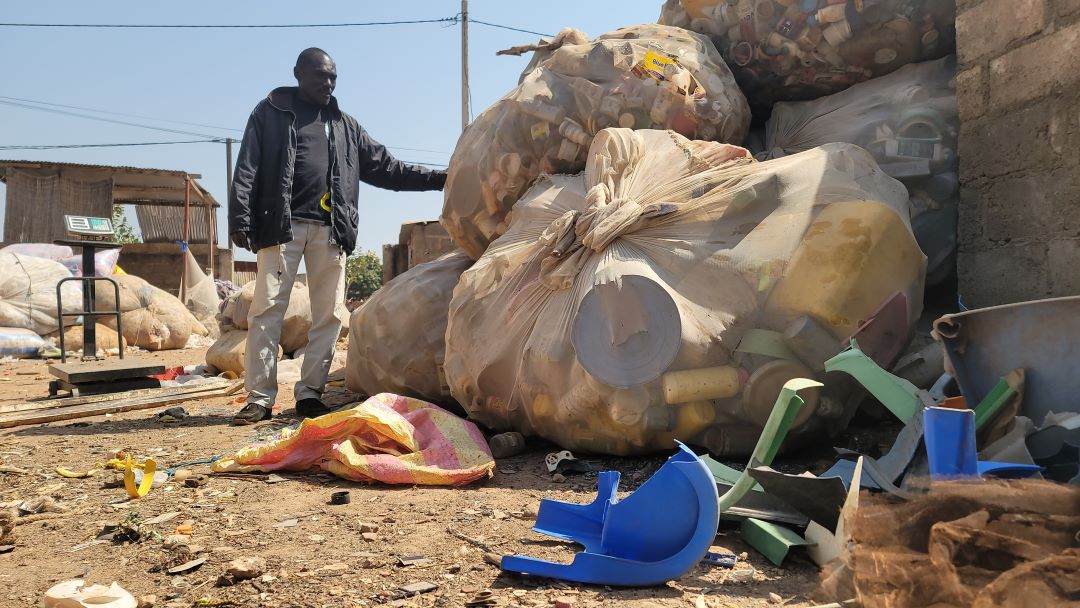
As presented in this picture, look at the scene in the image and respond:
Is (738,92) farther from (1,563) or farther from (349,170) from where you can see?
(1,563)

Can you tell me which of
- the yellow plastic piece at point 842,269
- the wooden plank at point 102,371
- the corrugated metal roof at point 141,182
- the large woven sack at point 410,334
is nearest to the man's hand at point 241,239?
the large woven sack at point 410,334

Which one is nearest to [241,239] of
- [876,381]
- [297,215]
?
[297,215]

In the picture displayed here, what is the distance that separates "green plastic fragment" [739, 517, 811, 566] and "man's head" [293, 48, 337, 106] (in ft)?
9.50

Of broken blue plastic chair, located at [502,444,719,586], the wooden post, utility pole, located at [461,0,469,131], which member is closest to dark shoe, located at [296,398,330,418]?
broken blue plastic chair, located at [502,444,719,586]

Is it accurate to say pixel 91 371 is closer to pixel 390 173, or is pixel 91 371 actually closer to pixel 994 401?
pixel 390 173

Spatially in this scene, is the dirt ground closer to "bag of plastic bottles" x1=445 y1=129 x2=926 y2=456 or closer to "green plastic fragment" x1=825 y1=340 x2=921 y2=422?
"bag of plastic bottles" x1=445 y1=129 x2=926 y2=456

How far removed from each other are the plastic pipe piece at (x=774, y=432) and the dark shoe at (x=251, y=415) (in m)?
2.33

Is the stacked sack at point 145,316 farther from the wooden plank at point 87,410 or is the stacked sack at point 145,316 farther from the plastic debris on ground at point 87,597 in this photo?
the plastic debris on ground at point 87,597

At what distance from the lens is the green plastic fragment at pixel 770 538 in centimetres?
146

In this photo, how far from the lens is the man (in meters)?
3.44

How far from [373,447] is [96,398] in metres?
2.50

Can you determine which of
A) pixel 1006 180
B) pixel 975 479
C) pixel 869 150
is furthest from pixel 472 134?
pixel 975 479

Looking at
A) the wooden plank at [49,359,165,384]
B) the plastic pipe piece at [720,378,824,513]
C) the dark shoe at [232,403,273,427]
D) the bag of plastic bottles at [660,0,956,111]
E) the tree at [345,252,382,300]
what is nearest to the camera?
the plastic pipe piece at [720,378,824,513]

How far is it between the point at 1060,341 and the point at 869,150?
1.11 meters
